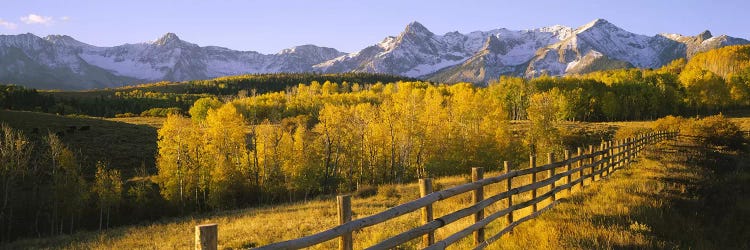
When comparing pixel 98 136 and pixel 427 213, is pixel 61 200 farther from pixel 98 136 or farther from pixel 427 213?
pixel 427 213

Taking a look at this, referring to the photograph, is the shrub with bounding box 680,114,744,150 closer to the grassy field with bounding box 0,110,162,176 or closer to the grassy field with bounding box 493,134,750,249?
the grassy field with bounding box 493,134,750,249

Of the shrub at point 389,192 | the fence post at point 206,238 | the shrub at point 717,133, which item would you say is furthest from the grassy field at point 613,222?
the shrub at point 717,133

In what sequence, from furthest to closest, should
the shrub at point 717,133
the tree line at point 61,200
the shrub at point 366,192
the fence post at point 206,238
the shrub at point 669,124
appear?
the shrub at point 669,124
the tree line at point 61,200
the shrub at point 717,133
the shrub at point 366,192
the fence post at point 206,238

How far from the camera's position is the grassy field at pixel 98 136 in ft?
207

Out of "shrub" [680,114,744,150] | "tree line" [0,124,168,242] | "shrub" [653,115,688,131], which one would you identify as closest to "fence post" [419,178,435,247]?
"shrub" [680,114,744,150]

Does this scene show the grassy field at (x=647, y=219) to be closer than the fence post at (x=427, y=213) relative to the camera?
No

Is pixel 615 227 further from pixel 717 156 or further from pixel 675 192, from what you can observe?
pixel 717 156

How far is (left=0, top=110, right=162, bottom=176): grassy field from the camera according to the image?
6297 cm

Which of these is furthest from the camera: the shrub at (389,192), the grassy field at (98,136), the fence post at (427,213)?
the grassy field at (98,136)

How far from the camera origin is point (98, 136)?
237 feet

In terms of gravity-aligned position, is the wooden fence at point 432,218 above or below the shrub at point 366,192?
above

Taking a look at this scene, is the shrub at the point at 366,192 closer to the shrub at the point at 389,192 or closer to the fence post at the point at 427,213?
the shrub at the point at 389,192

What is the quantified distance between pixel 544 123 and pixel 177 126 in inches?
1578

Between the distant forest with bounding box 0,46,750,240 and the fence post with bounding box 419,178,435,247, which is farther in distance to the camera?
the distant forest with bounding box 0,46,750,240
